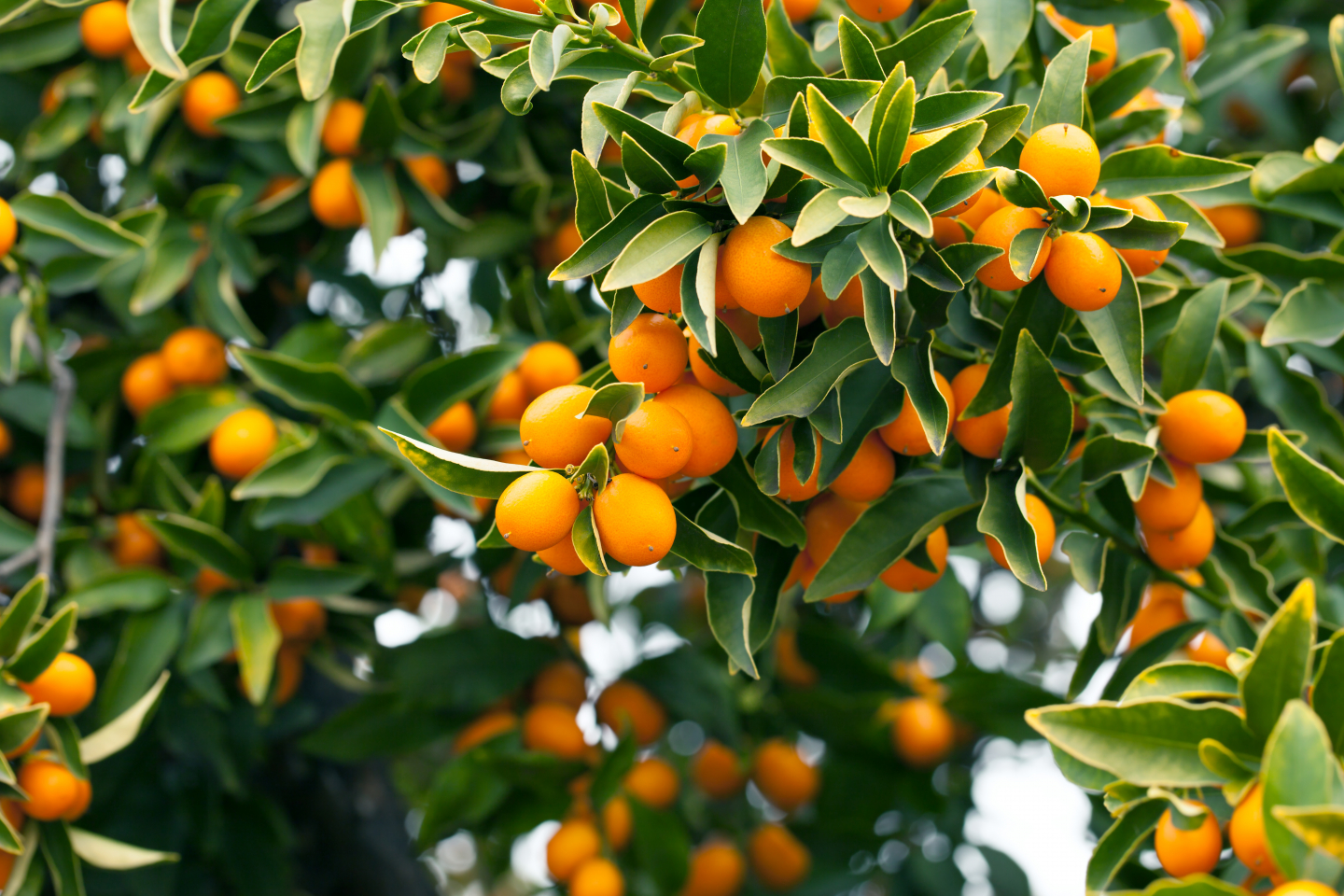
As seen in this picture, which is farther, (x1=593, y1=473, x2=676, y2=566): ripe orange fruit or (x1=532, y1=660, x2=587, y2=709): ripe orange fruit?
(x1=532, y1=660, x2=587, y2=709): ripe orange fruit

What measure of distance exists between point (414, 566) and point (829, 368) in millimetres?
990

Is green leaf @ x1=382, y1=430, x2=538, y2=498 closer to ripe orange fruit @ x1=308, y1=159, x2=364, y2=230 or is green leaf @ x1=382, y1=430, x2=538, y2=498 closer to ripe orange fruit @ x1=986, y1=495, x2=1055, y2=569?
ripe orange fruit @ x1=986, y1=495, x2=1055, y2=569

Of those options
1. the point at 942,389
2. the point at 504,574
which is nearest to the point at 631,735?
the point at 504,574

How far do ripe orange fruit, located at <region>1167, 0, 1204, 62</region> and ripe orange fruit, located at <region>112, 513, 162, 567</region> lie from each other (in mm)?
1598

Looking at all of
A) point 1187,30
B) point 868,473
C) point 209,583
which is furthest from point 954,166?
point 209,583

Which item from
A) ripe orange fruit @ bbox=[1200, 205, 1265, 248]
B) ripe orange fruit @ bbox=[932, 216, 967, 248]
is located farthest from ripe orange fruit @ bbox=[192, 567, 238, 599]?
ripe orange fruit @ bbox=[1200, 205, 1265, 248]

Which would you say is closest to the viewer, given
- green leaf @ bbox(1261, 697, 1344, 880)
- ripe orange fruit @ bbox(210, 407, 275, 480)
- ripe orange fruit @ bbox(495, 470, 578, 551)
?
green leaf @ bbox(1261, 697, 1344, 880)

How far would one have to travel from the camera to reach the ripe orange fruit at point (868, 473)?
34.3 inches

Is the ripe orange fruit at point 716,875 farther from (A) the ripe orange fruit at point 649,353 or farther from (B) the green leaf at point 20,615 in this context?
(A) the ripe orange fruit at point 649,353

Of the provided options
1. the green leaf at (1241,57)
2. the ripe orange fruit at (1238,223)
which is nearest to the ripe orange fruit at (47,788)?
the green leaf at (1241,57)

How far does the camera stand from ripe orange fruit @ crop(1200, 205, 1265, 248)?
1.73 m

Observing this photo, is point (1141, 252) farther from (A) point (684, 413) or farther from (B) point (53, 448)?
(B) point (53, 448)

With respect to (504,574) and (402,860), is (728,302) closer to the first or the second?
(504,574)

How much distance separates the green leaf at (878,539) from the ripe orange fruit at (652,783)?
40.5 inches
